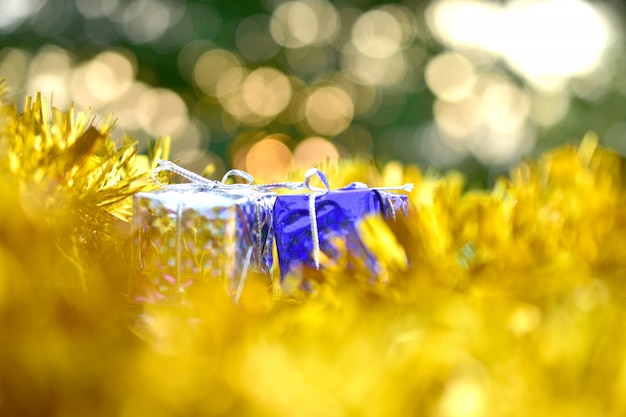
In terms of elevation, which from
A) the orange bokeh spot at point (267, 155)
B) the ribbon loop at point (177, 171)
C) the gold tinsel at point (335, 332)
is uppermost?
the orange bokeh spot at point (267, 155)

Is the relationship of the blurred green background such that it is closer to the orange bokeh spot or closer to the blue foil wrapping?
the orange bokeh spot

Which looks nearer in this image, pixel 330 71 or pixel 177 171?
pixel 177 171

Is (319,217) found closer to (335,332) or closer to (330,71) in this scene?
(335,332)

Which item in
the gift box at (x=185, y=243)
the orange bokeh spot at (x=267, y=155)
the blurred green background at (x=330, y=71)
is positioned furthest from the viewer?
the orange bokeh spot at (x=267, y=155)

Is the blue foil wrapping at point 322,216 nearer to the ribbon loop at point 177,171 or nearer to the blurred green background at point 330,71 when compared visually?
the ribbon loop at point 177,171

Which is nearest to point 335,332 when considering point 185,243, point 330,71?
point 185,243

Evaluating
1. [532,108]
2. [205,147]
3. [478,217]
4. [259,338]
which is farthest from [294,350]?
[532,108]

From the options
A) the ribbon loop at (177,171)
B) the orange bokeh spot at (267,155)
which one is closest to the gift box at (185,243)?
the ribbon loop at (177,171)
